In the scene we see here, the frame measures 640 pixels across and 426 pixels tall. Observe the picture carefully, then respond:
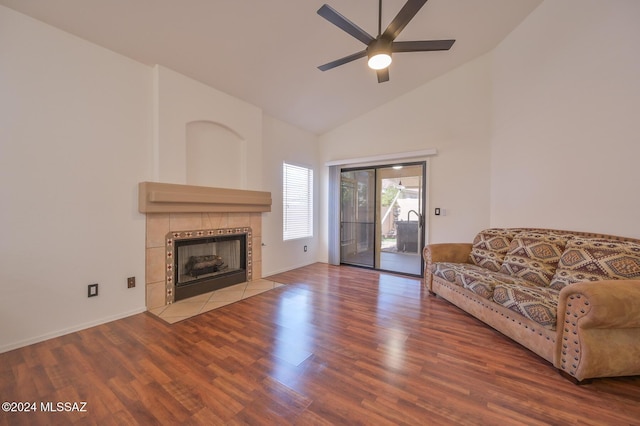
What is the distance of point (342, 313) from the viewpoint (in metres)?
2.86

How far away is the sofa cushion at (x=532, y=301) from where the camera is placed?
6.31 ft

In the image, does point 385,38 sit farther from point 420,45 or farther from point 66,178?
point 66,178

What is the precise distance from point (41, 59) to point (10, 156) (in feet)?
3.04

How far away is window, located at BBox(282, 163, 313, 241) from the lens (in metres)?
4.79

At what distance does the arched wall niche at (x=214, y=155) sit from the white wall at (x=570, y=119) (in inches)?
155

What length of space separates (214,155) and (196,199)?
843mm

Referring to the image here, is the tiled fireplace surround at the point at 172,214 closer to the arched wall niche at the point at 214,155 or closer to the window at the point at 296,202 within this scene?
the arched wall niche at the point at 214,155

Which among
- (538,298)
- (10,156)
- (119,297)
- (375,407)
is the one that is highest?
(10,156)

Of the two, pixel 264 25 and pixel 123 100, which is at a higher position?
pixel 264 25

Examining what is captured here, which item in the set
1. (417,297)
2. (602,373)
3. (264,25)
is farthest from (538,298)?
(264,25)

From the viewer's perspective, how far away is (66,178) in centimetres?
238

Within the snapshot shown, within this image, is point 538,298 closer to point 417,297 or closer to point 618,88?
point 417,297

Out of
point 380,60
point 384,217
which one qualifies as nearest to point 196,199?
point 380,60

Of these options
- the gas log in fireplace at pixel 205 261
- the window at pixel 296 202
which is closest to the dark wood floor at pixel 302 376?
the gas log in fireplace at pixel 205 261
